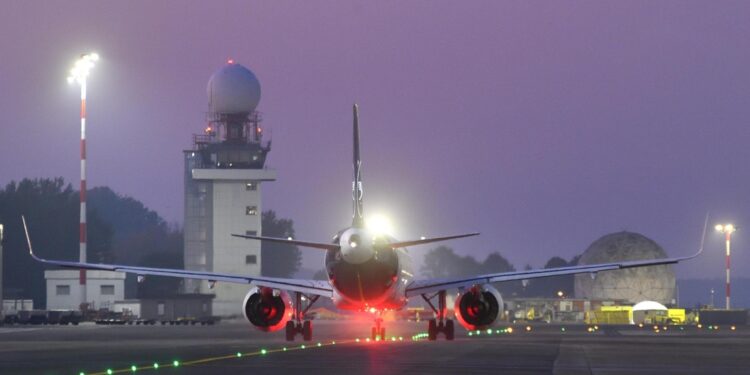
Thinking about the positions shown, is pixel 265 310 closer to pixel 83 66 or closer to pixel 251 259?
pixel 83 66

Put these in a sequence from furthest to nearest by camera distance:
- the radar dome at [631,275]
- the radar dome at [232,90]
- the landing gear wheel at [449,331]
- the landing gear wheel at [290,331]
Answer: the radar dome at [631,275]
the radar dome at [232,90]
the landing gear wheel at [449,331]
the landing gear wheel at [290,331]

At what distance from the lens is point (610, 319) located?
131 m

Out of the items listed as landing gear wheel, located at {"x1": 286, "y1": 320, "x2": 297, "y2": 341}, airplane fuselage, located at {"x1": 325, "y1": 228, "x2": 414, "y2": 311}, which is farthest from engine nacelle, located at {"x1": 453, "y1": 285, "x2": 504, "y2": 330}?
landing gear wheel, located at {"x1": 286, "y1": 320, "x2": 297, "y2": 341}

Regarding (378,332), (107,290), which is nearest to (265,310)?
(378,332)

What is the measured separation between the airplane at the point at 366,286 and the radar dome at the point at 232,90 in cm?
7049

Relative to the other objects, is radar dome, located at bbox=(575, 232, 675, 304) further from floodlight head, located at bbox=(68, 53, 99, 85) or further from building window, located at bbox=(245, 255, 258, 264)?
floodlight head, located at bbox=(68, 53, 99, 85)

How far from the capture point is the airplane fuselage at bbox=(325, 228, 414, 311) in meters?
53.3

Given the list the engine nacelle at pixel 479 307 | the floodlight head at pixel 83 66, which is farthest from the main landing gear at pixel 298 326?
the floodlight head at pixel 83 66

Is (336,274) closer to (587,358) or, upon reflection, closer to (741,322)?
(587,358)

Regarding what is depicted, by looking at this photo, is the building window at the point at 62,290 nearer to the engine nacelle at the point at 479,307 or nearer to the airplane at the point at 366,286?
the airplane at the point at 366,286

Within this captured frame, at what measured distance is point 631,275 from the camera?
505 feet

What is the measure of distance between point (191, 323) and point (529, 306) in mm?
60774

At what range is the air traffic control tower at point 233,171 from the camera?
13462cm

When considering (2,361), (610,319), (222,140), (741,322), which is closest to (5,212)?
(222,140)
